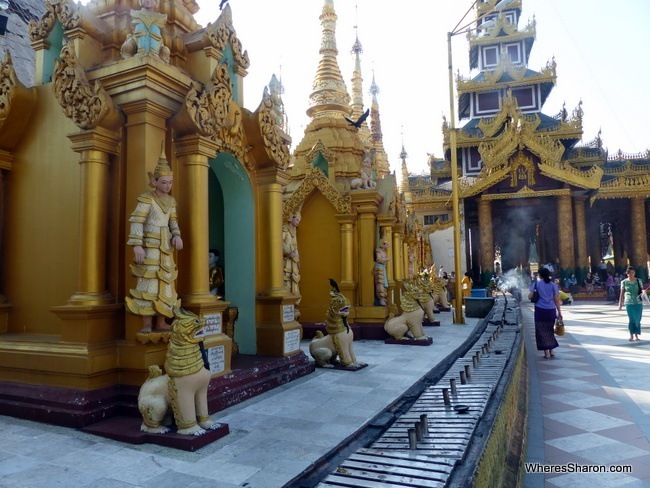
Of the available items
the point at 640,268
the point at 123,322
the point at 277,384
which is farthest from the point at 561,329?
the point at 640,268

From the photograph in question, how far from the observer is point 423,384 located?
4.03 m

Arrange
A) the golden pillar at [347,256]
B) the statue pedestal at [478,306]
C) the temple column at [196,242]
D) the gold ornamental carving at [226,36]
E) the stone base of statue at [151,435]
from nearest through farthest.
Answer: the stone base of statue at [151,435]
the temple column at [196,242]
the gold ornamental carving at [226,36]
the golden pillar at [347,256]
the statue pedestal at [478,306]

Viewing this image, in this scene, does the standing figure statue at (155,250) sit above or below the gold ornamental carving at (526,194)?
below

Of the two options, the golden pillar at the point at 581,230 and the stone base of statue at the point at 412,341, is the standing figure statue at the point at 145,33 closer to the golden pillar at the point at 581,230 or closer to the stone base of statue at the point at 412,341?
the stone base of statue at the point at 412,341

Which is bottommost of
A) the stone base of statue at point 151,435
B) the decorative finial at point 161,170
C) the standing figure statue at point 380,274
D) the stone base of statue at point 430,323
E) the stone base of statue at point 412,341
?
the stone base of statue at point 430,323

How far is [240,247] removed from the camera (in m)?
6.68

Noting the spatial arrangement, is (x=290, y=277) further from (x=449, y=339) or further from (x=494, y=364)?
(x=494, y=364)

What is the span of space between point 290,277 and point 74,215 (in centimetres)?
447

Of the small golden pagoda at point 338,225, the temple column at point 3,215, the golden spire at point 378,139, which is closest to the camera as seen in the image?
the temple column at point 3,215

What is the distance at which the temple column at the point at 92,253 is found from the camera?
180 inches

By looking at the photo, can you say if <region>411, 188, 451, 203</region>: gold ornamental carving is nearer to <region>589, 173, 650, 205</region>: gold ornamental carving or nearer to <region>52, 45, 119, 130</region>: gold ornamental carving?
<region>589, 173, 650, 205</region>: gold ornamental carving

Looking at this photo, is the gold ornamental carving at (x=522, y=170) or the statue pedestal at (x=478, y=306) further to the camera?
the gold ornamental carving at (x=522, y=170)

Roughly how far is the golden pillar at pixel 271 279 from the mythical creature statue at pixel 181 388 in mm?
2591

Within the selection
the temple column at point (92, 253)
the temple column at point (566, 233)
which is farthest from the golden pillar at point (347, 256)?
the temple column at point (566, 233)
